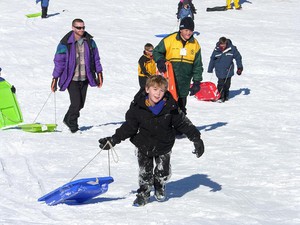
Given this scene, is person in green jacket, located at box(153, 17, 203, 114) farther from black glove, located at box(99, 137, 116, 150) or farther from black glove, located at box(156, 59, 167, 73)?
black glove, located at box(99, 137, 116, 150)

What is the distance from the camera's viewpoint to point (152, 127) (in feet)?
20.3

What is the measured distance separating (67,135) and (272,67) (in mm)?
9079

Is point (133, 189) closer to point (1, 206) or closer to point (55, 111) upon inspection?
point (1, 206)

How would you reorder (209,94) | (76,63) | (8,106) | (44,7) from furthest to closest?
(44,7) < (209,94) < (8,106) < (76,63)

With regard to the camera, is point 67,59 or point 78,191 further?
point 67,59

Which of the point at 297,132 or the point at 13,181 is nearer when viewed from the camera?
the point at 13,181

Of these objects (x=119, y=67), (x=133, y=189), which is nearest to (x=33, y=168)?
(x=133, y=189)

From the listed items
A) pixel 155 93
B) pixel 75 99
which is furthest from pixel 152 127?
pixel 75 99

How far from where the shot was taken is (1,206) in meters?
6.29

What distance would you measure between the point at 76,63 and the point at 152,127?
417 cm

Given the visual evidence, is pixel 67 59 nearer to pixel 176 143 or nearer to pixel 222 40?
pixel 176 143

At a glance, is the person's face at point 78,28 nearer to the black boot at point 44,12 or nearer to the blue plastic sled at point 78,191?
the blue plastic sled at point 78,191

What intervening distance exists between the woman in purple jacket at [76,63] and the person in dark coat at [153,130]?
389 centimetres

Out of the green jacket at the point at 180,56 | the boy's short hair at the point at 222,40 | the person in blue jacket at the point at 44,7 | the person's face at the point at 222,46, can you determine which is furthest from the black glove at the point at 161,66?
the person in blue jacket at the point at 44,7
